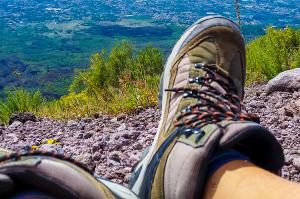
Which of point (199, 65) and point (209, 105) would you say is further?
point (199, 65)

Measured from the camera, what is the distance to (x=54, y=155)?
→ 1562 millimetres

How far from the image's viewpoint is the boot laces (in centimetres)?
218

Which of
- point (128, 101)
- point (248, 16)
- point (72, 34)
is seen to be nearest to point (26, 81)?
point (72, 34)

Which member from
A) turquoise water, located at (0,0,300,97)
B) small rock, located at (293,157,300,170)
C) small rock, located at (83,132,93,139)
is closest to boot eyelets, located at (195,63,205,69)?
small rock, located at (293,157,300,170)

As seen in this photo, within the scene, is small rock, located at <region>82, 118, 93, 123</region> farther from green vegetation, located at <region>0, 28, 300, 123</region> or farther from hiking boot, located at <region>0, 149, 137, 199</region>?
hiking boot, located at <region>0, 149, 137, 199</region>

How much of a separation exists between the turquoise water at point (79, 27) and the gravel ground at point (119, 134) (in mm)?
78221

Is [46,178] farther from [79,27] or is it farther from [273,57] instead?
[79,27]

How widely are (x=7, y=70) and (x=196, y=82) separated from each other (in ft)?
362

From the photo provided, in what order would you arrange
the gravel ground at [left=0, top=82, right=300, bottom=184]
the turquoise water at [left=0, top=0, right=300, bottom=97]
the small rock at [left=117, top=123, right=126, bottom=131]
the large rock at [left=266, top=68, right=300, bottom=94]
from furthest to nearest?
the turquoise water at [left=0, top=0, right=300, bottom=97]
the large rock at [left=266, top=68, right=300, bottom=94]
the small rock at [left=117, top=123, right=126, bottom=131]
the gravel ground at [left=0, top=82, right=300, bottom=184]

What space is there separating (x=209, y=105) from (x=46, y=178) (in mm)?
1135

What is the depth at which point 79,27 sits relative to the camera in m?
134

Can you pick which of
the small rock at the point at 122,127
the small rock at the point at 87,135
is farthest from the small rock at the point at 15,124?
the small rock at the point at 122,127

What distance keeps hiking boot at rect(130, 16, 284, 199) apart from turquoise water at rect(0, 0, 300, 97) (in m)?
79.4

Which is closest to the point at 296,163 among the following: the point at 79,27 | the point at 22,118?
the point at 22,118
